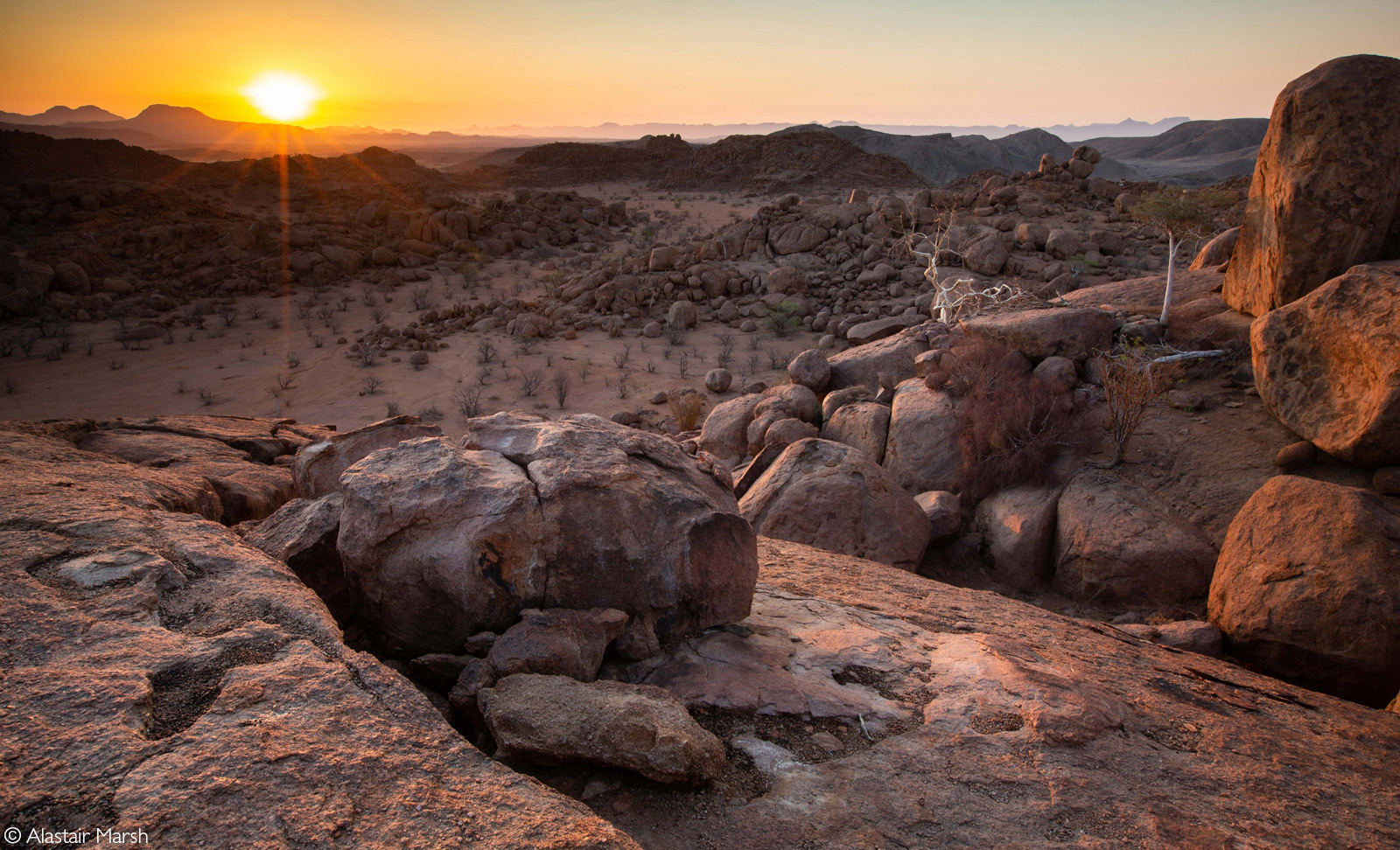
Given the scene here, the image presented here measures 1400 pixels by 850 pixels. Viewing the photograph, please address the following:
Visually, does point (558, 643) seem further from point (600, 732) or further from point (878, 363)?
point (878, 363)

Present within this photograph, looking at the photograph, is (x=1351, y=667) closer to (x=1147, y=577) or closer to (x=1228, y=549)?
(x=1228, y=549)

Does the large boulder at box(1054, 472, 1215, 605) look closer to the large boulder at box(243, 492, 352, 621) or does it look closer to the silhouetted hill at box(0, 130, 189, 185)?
the large boulder at box(243, 492, 352, 621)

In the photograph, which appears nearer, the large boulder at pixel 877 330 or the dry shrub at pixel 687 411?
the dry shrub at pixel 687 411

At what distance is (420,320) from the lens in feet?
43.9

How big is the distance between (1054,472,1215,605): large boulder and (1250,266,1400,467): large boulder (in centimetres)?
123

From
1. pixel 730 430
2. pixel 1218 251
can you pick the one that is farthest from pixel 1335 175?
pixel 730 430

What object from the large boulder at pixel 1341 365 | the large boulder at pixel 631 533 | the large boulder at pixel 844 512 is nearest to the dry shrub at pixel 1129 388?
the large boulder at pixel 1341 365

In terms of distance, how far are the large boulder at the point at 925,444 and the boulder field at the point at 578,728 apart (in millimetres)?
2980

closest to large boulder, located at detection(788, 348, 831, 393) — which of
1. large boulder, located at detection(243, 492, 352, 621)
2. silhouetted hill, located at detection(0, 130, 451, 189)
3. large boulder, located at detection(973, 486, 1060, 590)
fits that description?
large boulder, located at detection(973, 486, 1060, 590)

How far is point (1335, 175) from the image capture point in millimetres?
5605

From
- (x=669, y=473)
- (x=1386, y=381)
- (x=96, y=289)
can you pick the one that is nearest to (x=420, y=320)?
(x=96, y=289)

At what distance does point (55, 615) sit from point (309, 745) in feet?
2.98

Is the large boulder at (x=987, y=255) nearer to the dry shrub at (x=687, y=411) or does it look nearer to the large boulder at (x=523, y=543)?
the dry shrub at (x=687, y=411)

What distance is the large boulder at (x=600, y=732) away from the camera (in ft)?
6.44
